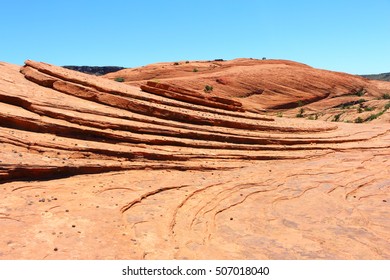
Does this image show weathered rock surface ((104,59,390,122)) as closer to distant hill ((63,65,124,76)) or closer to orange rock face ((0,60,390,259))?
orange rock face ((0,60,390,259))

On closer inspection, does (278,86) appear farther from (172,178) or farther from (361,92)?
(172,178)

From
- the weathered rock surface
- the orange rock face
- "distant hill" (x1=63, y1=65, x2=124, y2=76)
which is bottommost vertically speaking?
the orange rock face

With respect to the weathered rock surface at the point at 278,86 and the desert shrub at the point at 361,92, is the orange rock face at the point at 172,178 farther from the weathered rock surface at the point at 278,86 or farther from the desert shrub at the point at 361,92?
the desert shrub at the point at 361,92

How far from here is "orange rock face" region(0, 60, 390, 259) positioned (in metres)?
6.43

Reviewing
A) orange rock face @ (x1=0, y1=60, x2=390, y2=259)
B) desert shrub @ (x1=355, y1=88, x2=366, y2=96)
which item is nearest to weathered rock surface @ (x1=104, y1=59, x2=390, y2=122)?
desert shrub @ (x1=355, y1=88, x2=366, y2=96)

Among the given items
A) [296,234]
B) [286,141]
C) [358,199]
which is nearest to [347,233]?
[296,234]

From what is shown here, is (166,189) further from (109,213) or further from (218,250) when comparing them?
(218,250)

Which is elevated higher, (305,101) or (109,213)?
(305,101)

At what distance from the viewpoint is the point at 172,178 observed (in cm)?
1082

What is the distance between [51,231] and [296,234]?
4729 millimetres

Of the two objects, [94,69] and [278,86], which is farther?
[94,69]

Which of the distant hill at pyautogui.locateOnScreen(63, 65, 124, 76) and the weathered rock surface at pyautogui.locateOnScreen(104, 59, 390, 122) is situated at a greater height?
the distant hill at pyautogui.locateOnScreen(63, 65, 124, 76)

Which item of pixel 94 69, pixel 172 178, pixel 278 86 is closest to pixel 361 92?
pixel 278 86

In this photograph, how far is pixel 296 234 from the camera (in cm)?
725
